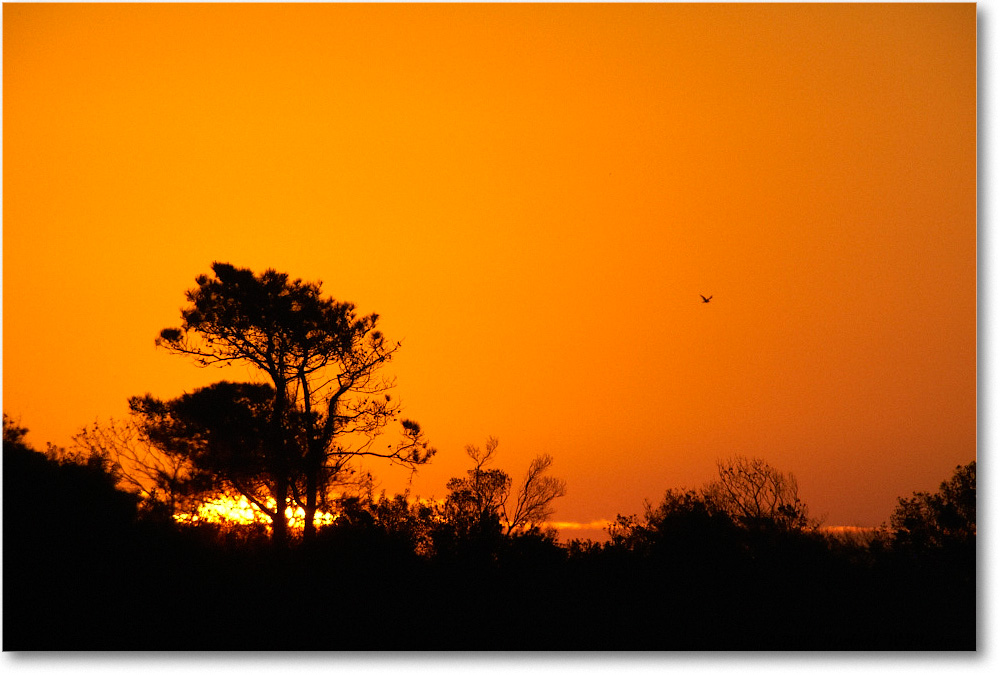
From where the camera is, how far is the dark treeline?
24.2 ft

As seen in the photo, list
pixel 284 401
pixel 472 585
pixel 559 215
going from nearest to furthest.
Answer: pixel 472 585 < pixel 559 215 < pixel 284 401

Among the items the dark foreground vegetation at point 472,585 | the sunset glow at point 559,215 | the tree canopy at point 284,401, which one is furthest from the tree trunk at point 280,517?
the sunset glow at point 559,215

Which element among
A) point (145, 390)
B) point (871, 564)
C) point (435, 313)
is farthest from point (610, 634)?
point (145, 390)

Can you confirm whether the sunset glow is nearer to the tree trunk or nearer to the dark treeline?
the dark treeline

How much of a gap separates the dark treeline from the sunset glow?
14.1 inches

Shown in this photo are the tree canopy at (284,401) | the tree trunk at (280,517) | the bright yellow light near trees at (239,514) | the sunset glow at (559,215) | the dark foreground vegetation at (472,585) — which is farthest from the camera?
the tree canopy at (284,401)

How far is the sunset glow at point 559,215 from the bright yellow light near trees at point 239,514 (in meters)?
1.32

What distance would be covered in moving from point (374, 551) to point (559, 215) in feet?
10.5

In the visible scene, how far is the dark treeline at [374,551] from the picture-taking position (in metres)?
7.37

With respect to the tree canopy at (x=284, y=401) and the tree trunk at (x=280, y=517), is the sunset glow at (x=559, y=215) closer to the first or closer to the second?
the tree canopy at (x=284, y=401)

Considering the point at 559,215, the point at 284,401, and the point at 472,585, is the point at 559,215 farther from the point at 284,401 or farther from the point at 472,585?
the point at 284,401

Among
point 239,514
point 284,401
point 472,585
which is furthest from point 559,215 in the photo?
point 239,514

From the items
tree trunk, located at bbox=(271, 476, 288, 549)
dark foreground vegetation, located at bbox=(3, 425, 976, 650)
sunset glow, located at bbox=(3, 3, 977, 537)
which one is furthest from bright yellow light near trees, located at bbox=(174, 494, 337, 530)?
sunset glow, located at bbox=(3, 3, 977, 537)

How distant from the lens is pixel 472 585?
822cm
